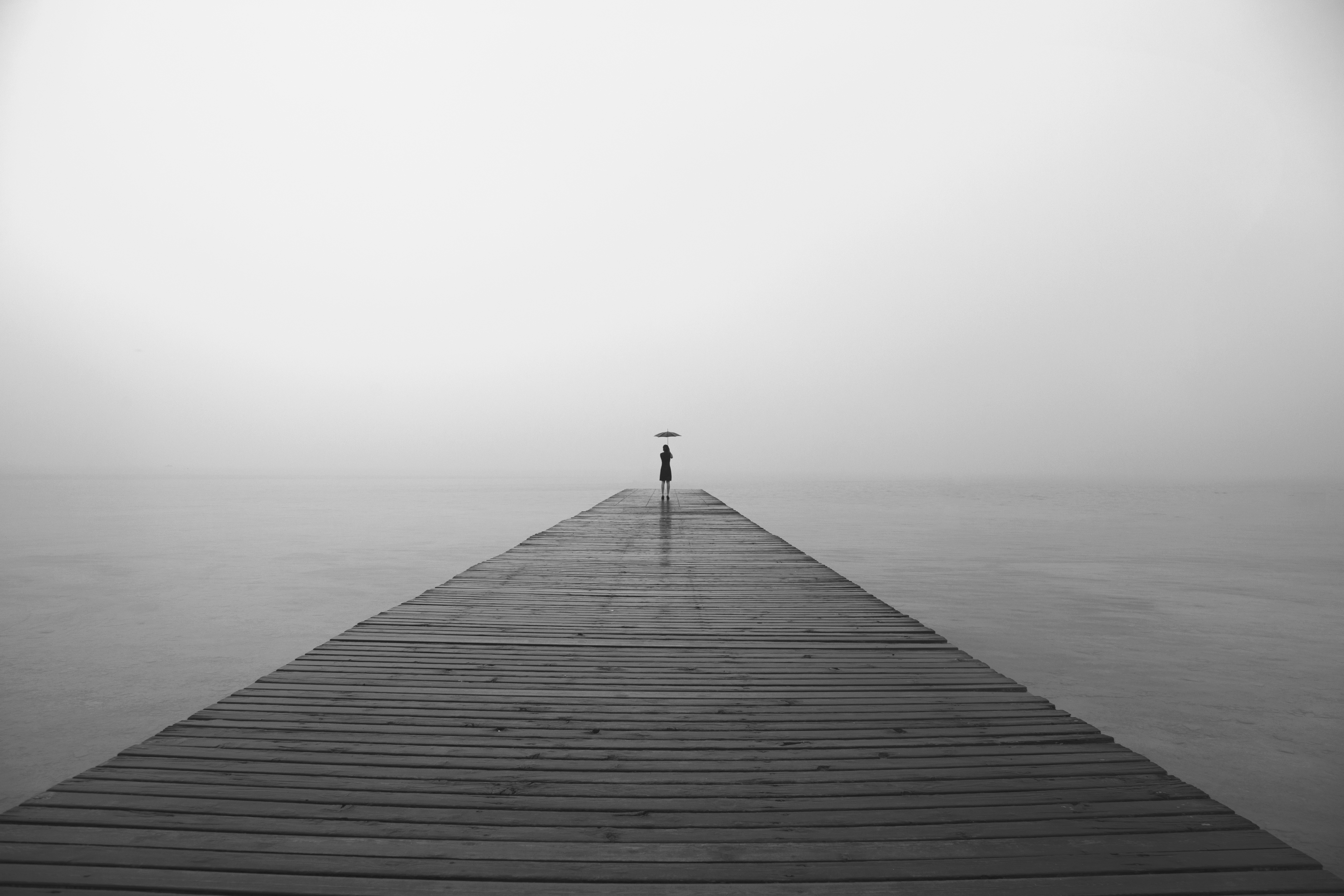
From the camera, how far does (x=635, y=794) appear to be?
10.2 ft

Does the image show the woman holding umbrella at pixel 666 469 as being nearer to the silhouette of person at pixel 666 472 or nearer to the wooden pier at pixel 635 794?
the silhouette of person at pixel 666 472

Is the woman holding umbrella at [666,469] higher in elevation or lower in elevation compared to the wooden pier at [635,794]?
higher

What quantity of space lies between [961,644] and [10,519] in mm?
34919

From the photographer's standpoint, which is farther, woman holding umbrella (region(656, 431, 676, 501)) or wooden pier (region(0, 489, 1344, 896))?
woman holding umbrella (region(656, 431, 676, 501))

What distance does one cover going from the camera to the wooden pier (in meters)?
2.52

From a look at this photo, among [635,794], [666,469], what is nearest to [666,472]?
[666,469]

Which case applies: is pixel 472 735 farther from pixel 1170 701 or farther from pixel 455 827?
pixel 1170 701

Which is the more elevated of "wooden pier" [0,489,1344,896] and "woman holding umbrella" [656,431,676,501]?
"woman holding umbrella" [656,431,676,501]

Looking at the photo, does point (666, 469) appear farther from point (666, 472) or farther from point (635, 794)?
point (635, 794)

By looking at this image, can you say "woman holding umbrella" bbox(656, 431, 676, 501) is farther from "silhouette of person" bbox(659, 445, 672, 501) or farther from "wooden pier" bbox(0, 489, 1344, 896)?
"wooden pier" bbox(0, 489, 1344, 896)

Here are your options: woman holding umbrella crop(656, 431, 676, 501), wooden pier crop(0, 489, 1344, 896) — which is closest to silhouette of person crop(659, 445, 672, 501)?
woman holding umbrella crop(656, 431, 676, 501)

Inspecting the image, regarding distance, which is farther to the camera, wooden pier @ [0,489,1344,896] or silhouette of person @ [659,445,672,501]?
silhouette of person @ [659,445,672,501]

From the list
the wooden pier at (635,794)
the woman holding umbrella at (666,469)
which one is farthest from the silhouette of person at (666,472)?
the wooden pier at (635,794)

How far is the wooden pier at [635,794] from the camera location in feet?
Answer: 8.26
